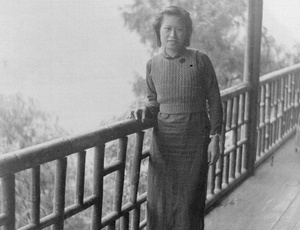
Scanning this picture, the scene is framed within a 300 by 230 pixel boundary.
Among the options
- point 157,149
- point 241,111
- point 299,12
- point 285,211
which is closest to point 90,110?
point 299,12

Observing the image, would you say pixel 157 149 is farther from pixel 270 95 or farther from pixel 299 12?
pixel 299 12

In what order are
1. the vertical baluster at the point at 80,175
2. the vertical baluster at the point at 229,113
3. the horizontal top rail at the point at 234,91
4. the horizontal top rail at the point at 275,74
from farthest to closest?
1. the horizontal top rail at the point at 275,74
2. the vertical baluster at the point at 229,113
3. the horizontal top rail at the point at 234,91
4. the vertical baluster at the point at 80,175

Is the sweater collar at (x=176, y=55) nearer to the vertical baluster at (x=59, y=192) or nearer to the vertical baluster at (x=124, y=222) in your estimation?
the vertical baluster at (x=59, y=192)

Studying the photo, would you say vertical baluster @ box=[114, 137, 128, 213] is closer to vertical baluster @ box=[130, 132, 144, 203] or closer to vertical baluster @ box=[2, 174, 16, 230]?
vertical baluster @ box=[130, 132, 144, 203]

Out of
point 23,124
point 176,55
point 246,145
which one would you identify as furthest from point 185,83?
point 23,124

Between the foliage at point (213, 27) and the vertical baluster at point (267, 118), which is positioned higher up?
the foliage at point (213, 27)

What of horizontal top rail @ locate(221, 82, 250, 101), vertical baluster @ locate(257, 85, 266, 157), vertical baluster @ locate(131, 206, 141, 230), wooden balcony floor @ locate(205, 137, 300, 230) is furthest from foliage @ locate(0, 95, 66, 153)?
vertical baluster @ locate(131, 206, 141, 230)

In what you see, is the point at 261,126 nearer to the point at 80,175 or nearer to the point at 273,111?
the point at 273,111

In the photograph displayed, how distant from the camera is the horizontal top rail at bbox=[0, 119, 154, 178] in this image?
1726 mm

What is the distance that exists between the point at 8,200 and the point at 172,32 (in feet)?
2.93

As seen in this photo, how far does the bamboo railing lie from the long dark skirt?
8 cm

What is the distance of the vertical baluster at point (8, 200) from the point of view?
1729mm

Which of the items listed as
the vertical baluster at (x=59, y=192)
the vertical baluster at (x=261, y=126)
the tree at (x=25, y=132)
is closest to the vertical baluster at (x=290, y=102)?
the vertical baluster at (x=261, y=126)

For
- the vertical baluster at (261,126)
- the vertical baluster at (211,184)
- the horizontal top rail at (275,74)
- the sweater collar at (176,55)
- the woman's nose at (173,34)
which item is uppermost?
the woman's nose at (173,34)
